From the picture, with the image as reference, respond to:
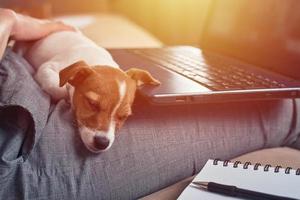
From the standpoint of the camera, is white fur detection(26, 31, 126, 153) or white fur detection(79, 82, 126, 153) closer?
white fur detection(79, 82, 126, 153)

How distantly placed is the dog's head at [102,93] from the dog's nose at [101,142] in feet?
0.15

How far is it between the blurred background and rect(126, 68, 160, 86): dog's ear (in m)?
0.92

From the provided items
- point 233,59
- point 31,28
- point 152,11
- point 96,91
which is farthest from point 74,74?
point 152,11

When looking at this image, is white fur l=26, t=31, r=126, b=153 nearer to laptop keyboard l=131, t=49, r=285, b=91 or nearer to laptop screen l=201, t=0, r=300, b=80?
laptop keyboard l=131, t=49, r=285, b=91

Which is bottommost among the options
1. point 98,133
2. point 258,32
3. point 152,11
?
point 152,11

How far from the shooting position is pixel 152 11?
8.05 feet

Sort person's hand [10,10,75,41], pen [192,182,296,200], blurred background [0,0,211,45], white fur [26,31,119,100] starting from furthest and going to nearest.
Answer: blurred background [0,0,211,45]
person's hand [10,10,75,41]
white fur [26,31,119,100]
pen [192,182,296,200]

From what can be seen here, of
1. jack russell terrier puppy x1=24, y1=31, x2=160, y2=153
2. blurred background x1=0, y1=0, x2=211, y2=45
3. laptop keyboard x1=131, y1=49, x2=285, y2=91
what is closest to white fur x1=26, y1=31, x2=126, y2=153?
jack russell terrier puppy x1=24, y1=31, x2=160, y2=153

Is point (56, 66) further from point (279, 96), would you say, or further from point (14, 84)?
point (279, 96)

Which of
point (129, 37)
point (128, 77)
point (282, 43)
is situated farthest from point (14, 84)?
point (129, 37)

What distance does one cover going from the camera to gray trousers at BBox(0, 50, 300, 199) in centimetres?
64

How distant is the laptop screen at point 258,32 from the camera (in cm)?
99

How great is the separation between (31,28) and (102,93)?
36 centimetres

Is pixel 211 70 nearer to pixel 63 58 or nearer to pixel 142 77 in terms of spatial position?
pixel 142 77
